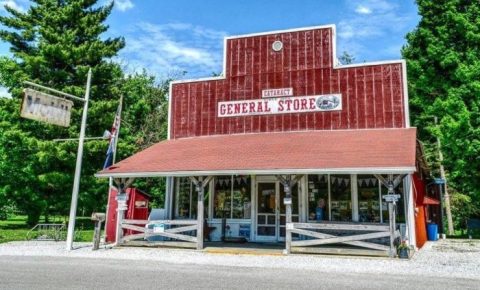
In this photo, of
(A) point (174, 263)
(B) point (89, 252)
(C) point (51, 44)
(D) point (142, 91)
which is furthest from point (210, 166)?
(D) point (142, 91)

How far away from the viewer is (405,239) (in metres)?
12.1

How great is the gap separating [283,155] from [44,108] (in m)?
7.11

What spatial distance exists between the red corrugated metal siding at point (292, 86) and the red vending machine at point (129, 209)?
3.36 meters

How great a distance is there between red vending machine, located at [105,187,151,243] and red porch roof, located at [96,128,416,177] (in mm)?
1276

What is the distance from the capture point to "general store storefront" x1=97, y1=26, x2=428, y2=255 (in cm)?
1163

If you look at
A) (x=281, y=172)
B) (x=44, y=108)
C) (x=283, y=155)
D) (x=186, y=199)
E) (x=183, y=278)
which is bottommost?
(x=183, y=278)

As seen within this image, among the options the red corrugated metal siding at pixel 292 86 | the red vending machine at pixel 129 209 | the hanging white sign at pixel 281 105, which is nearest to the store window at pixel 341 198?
the red corrugated metal siding at pixel 292 86

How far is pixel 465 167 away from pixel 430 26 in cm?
879

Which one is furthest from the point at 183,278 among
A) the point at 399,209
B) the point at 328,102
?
the point at 328,102

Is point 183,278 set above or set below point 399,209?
below

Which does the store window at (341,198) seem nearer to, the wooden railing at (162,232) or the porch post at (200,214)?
the porch post at (200,214)

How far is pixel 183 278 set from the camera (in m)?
7.77

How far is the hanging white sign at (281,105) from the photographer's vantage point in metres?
15.3

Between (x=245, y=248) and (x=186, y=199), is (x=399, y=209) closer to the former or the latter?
(x=245, y=248)
